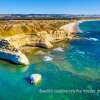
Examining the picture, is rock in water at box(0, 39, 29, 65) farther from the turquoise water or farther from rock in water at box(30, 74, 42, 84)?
rock in water at box(30, 74, 42, 84)

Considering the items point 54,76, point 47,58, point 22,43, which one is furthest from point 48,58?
point 22,43

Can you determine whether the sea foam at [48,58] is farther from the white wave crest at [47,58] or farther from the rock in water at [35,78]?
the rock in water at [35,78]

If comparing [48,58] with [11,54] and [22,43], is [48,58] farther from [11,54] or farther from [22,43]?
[22,43]

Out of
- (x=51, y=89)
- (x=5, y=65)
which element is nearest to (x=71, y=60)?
(x=5, y=65)

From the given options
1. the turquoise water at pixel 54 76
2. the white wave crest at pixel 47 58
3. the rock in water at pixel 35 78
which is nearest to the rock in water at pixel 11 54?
the turquoise water at pixel 54 76

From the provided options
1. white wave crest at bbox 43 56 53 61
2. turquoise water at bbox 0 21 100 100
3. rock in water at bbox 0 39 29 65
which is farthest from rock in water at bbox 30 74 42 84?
white wave crest at bbox 43 56 53 61
